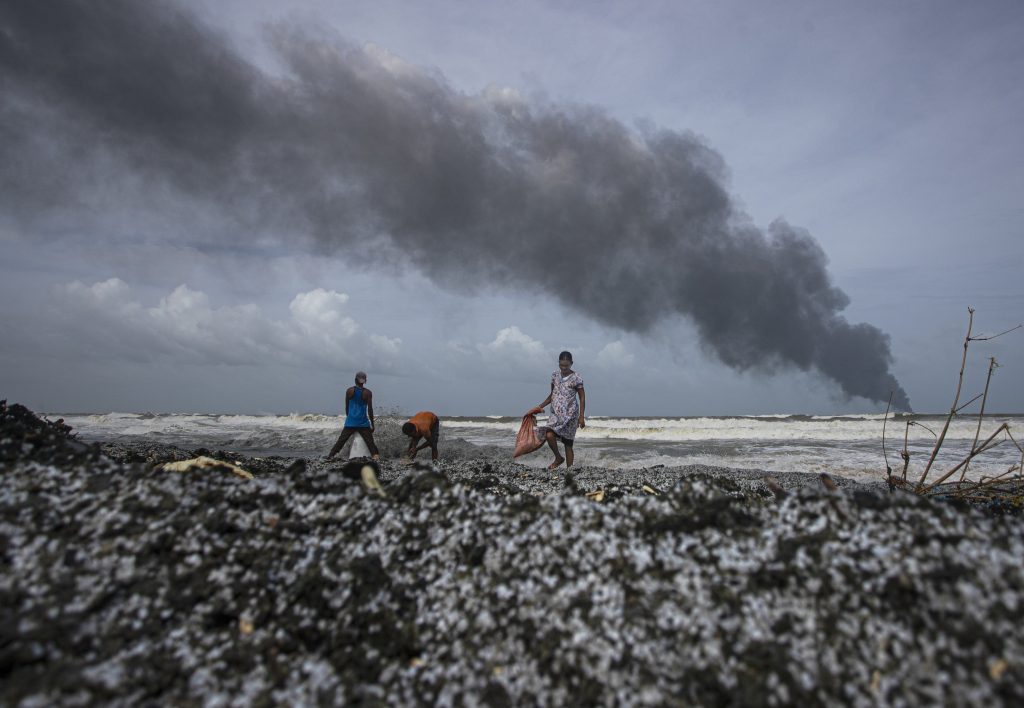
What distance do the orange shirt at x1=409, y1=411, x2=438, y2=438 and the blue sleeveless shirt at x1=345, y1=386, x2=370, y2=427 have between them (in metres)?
0.84

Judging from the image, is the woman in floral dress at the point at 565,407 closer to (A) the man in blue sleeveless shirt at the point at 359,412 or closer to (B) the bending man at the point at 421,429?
(B) the bending man at the point at 421,429

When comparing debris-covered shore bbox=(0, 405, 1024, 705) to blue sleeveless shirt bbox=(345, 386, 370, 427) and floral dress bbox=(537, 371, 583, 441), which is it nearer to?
floral dress bbox=(537, 371, 583, 441)

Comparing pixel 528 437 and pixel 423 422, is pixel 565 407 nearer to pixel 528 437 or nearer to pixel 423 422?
pixel 528 437

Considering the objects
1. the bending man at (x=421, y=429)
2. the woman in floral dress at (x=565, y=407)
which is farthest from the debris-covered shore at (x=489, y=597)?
the bending man at (x=421, y=429)

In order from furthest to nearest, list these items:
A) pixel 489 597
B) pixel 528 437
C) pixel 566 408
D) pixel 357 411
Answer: pixel 357 411
pixel 528 437
pixel 566 408
pixel 489 597

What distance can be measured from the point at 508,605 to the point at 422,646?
15.6 inches

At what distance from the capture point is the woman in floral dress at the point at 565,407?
9297 mm

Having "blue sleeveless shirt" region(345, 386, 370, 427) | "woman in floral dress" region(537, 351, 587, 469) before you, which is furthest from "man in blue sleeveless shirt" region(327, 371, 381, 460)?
"woman in floral dress" region(537, 351, 587, 469)

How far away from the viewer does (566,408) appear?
932 cm

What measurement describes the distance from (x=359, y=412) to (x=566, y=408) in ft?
12.0

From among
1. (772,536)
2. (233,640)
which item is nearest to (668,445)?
(772,536)

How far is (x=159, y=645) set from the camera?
2338 mm

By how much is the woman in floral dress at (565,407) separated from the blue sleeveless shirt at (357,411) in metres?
3.26

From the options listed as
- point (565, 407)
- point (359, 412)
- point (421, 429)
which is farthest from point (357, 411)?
point (565, 407)
